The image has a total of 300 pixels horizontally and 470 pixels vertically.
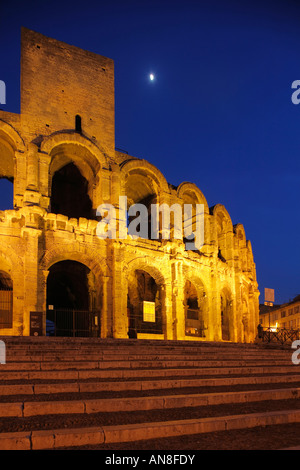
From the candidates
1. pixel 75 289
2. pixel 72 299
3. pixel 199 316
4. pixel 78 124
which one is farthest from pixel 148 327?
pixel 78 124

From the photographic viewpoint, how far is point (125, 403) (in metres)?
7.09

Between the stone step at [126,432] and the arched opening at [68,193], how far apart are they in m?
21.6

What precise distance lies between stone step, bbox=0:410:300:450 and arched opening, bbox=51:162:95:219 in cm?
2164

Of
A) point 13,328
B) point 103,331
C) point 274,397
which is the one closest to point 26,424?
point 274,397

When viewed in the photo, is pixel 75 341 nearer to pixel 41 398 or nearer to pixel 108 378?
pixel 108 378

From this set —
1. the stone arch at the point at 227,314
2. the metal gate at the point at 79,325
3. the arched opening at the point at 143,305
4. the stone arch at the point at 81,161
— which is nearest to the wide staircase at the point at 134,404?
the metal gate at the point at 79,325

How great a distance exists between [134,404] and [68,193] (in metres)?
22.7

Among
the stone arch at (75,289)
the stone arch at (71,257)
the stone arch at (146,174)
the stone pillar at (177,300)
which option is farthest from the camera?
the stone arch at (146,174)

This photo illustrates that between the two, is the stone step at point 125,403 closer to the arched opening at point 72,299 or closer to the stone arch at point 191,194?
the arched opening at point 72,299

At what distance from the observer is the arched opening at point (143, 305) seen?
24797 mm

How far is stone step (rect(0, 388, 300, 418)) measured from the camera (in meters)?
6.48

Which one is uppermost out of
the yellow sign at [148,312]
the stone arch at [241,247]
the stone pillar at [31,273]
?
the stone arch at [241,247]

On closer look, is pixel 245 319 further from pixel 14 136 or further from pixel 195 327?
pixel 14 136

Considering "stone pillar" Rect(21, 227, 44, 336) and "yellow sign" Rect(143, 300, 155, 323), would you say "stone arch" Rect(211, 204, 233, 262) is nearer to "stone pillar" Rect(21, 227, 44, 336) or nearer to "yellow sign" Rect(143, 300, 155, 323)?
"yellow sign" Rect(143, 300, 155, 323)
